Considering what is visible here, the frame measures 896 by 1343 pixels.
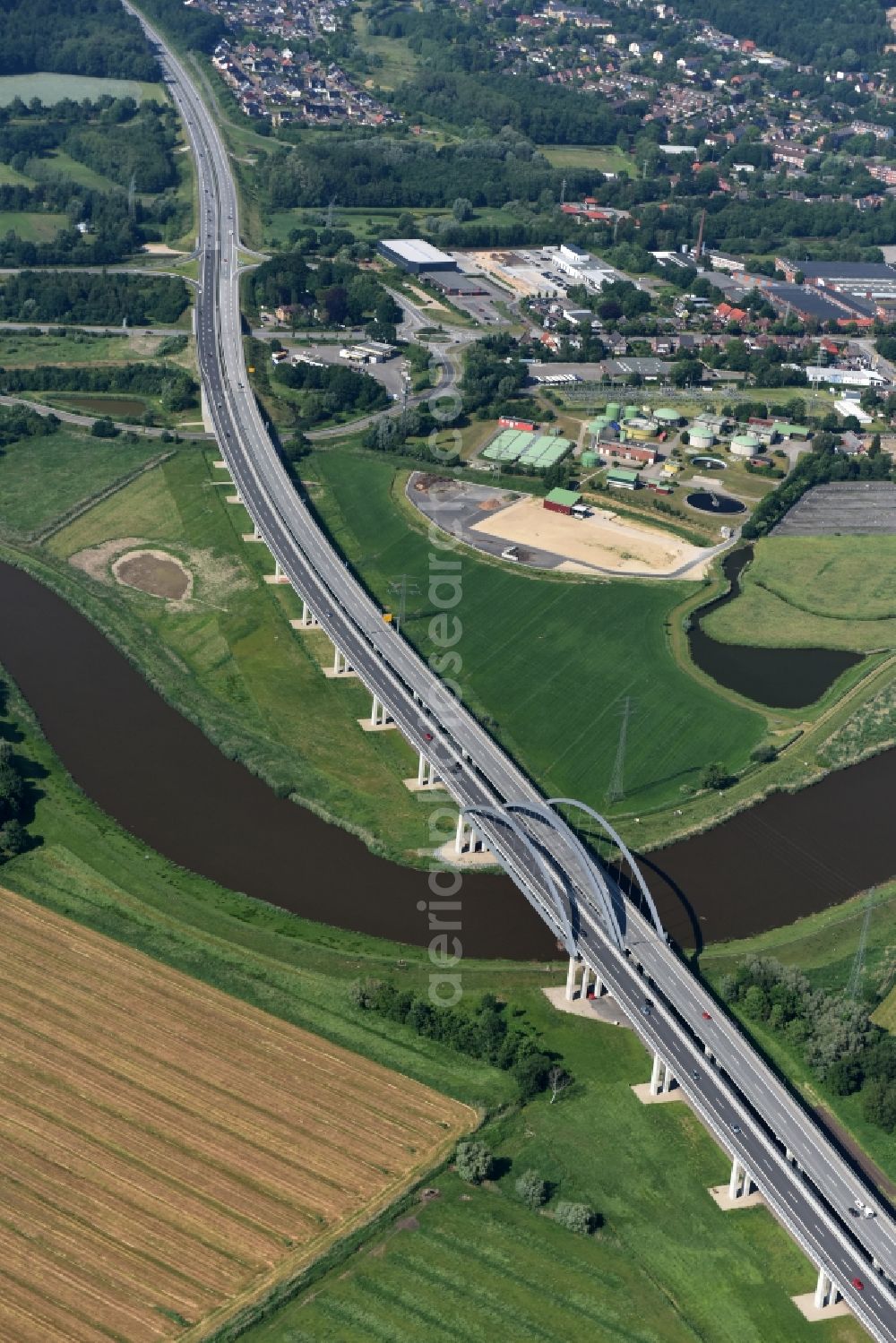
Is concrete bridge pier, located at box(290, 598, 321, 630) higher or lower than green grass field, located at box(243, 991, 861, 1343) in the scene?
higher

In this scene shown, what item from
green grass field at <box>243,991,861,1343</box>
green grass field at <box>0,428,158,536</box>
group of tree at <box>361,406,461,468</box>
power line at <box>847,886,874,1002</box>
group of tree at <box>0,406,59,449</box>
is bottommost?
green grass field at <box>243,991,861,1343</box>

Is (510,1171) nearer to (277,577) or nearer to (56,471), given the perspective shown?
(277,577)

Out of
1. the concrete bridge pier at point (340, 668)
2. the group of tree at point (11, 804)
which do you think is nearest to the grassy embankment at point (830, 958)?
the concrete bridge pier at point (340, 668)

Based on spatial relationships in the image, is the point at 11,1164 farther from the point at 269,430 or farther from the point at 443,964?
the point at 269,430

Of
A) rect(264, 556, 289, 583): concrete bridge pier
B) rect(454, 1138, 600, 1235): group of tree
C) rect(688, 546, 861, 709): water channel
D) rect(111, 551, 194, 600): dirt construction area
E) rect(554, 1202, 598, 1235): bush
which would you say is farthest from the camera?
rect(264, 556, 289, 583): concrete bridge pier

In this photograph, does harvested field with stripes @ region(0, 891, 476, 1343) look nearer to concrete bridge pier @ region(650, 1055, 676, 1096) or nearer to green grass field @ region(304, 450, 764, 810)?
concrete bridge pier @ region(650, 1055, 676, 1096)

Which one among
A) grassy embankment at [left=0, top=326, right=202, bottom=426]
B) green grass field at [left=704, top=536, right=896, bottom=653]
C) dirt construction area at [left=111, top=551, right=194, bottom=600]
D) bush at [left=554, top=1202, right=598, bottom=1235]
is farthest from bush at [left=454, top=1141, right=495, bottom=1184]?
grassy embankment at [left=0, top=326, right=202, bottom=426]

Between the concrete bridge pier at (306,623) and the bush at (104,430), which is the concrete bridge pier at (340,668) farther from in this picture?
the bush at (104,430)
